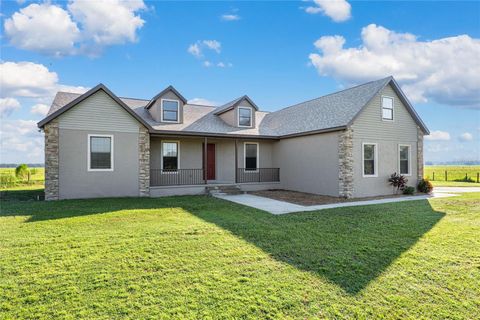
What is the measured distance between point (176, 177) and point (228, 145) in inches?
149

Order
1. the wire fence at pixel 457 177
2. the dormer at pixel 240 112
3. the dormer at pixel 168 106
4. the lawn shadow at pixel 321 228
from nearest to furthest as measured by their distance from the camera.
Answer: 1. the lawn shadow at pixel 321 228
2. the dormer at pixel 168 106
3. the dormer at pixel 240 112
4. the wire fence at pixel 457 177

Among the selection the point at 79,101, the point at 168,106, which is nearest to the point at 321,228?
the point at 79,101

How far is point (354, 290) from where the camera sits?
3865 millimetres

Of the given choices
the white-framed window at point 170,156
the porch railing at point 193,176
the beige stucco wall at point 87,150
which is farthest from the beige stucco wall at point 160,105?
the porch railing at point 193,176

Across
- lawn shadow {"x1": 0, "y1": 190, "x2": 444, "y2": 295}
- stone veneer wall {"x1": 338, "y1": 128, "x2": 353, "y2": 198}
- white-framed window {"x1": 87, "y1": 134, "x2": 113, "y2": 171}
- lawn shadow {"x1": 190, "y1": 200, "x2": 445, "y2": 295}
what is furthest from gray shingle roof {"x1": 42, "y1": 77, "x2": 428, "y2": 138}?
lawn shadow {"x1": 190, "y1": 200, "x2": 445, "y2": 295}

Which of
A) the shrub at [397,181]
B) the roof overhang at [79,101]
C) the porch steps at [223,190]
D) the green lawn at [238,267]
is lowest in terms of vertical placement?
the green lawn at [238,267]

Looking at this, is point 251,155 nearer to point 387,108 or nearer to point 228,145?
point 228,145

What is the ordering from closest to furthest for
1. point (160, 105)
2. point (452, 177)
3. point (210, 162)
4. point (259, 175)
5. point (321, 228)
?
point (321, 228) → point (160, 105) → point (259, 175) → point (210, 162) → point (452, 177)

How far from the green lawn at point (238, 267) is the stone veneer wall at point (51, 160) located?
3041mm

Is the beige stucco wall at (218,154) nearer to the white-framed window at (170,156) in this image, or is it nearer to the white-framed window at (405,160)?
the white-framed window at (170,156)

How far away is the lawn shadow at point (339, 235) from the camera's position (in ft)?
15.2

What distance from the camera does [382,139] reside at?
14078 millimetres

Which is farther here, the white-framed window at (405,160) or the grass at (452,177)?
the grass at (452,177)

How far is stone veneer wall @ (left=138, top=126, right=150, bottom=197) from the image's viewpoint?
41.9ft
